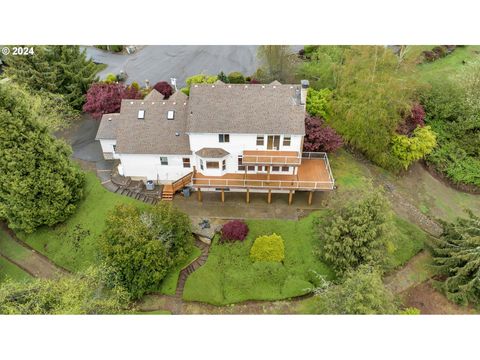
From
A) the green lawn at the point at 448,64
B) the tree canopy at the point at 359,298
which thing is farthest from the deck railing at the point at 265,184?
the green lawn at the point at 448,64

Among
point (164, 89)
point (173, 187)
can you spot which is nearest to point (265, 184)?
point (173, 187)

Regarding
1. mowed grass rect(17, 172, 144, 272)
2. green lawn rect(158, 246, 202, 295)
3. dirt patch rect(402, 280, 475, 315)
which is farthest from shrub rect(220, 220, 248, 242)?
dirt patch rect(402, 280, 475, 315)

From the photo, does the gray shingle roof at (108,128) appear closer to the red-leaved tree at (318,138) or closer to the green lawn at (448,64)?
the red-leaved tree at (318,138)

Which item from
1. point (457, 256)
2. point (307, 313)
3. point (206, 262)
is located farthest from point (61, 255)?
point (457, 256)

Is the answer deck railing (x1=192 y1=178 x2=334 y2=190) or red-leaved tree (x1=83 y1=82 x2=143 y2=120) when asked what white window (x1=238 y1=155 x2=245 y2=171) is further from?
red-leaved tree (x1=83 y1=82 x2=143 y2=120)

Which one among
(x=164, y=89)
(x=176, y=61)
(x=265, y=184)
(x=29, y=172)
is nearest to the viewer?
(x=29, y=172)

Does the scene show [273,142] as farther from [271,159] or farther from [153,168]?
[153,168]
